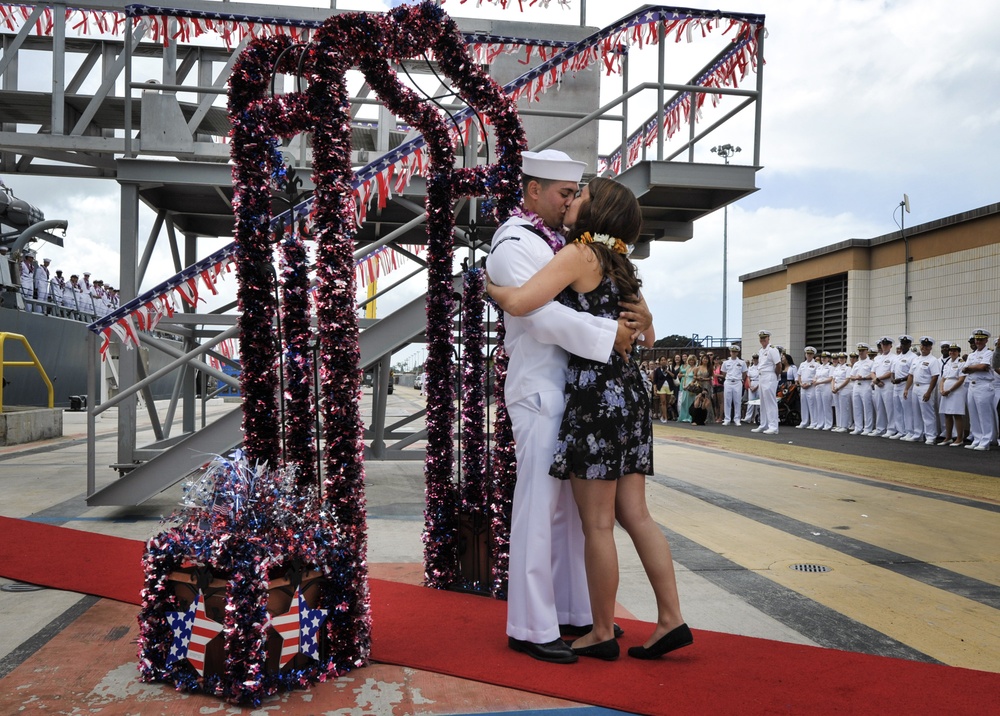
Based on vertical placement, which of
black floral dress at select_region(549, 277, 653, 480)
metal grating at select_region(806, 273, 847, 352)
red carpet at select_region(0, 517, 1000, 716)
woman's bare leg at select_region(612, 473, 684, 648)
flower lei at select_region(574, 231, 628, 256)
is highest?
metal grating at select_region(806, 273, 847, 352)

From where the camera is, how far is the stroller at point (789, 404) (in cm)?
2209

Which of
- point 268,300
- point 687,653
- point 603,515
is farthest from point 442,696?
point 268,300

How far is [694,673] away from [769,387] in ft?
53.9

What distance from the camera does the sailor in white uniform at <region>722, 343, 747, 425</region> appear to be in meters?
22.2

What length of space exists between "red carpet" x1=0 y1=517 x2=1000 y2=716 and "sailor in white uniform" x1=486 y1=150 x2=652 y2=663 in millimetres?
181

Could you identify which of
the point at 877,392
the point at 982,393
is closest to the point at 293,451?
the point at 982,393

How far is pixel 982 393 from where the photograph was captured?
14125mm

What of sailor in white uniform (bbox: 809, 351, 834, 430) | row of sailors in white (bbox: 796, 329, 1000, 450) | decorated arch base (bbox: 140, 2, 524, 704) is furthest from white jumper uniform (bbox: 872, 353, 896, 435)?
decorated arch base (bbox: 140, 2, 524, 704)

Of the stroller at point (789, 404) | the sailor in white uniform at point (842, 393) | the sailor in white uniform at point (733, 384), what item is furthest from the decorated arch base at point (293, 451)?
the stroller at point (789, 404)

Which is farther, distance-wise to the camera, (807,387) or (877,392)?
(807,387)

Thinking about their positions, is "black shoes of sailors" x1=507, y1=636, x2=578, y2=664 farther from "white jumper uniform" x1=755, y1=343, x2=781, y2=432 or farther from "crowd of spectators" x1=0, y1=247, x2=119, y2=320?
"crowd of spectators" x1=0, y1=247, x2=119, y2=320

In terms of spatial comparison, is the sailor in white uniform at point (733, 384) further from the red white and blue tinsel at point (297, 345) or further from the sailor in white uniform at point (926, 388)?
the red white and blue tinsel at point (297, 345)

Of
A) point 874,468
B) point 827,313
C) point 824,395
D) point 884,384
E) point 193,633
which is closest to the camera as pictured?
point 193,633

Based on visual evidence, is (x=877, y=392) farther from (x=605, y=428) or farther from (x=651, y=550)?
(x=605, y=428)
